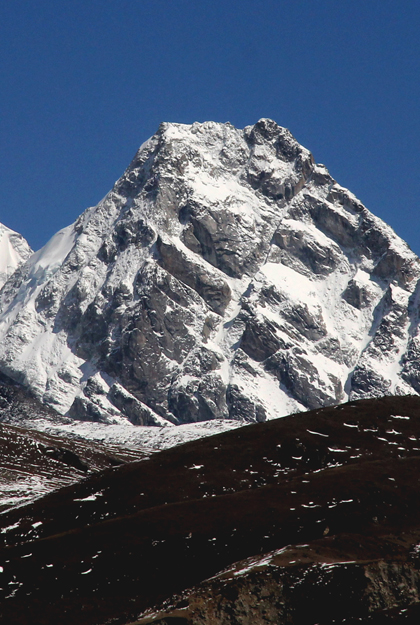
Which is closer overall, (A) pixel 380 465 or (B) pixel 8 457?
(A) pixel 380 465

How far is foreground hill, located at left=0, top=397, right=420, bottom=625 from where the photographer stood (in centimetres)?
4744

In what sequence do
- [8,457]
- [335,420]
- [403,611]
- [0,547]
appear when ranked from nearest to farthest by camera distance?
[403,611] < [0,547] < [335,420] < [8,457]

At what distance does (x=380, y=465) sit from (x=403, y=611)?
3172 cm

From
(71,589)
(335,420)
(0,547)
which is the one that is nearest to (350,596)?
(71,589)

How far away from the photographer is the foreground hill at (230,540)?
47.4 meters

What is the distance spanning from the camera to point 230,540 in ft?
198

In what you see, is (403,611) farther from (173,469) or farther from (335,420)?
(335,420)

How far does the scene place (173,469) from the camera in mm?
90188

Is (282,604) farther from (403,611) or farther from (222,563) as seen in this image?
(222,563)

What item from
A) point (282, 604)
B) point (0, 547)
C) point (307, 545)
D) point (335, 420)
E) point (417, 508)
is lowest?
point (0, 547)

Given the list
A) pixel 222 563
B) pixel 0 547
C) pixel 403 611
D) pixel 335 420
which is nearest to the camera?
pixel 403 611

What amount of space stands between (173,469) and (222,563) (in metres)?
33.7

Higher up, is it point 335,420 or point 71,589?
point 335,420

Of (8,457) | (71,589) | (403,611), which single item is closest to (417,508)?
(403,611)
